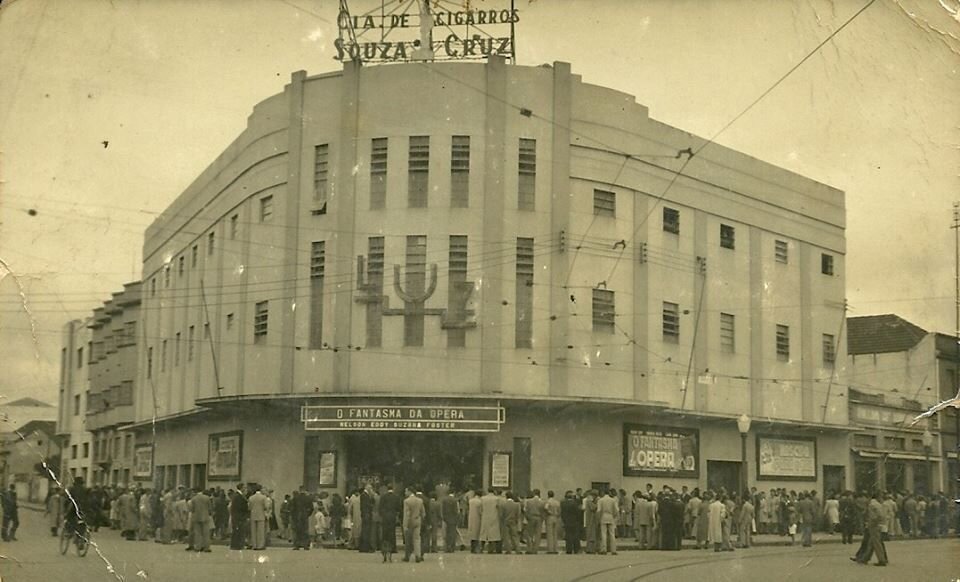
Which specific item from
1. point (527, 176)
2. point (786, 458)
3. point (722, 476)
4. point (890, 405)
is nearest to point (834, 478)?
point (786, 458)

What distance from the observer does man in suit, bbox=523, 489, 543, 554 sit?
74.5 ft

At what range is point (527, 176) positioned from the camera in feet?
87.9

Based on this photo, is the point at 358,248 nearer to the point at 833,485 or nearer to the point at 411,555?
the point at 411,555

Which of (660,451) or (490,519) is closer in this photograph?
(490,519)

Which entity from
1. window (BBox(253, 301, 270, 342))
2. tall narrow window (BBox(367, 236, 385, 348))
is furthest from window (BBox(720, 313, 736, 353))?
window (BBox(253, 301, 270, 342))

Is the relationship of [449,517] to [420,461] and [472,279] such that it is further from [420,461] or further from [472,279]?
[472,279]

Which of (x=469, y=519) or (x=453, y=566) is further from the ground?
(x=469, y=519)

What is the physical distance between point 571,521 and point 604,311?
21.3ft

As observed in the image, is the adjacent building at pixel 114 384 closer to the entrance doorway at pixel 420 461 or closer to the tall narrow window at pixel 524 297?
the entrance doorway at pixel 420 461

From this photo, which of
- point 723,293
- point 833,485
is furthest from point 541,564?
point 833,485

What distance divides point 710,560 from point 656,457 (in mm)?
7616

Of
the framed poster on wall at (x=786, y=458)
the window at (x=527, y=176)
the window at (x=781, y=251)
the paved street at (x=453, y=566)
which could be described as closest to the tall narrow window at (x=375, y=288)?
the window at (x=527, y=176)

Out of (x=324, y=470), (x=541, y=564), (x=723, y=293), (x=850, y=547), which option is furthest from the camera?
(x=723, y=293)

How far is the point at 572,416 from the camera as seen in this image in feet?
91.1
